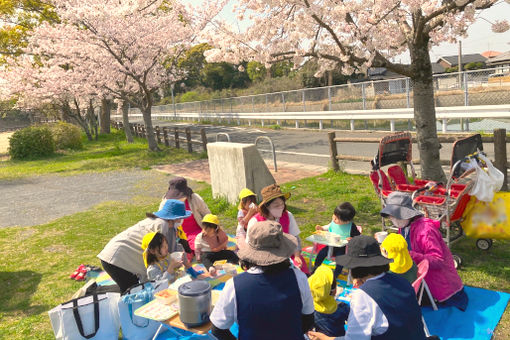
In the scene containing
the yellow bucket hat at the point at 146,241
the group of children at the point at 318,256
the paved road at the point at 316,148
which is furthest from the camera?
the paved road at the point at 316,148

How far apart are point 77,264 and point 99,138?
85.9ft

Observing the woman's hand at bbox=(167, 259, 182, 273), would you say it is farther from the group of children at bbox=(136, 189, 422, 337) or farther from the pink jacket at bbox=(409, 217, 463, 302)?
the pink jacket at bbox=(409, 217, 463, 302)

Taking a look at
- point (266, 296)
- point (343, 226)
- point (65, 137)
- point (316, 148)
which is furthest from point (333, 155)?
point (65, 137)

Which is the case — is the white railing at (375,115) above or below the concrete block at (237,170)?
above

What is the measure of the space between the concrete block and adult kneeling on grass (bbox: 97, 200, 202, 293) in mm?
3496

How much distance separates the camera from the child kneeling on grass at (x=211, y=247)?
5.39 meters

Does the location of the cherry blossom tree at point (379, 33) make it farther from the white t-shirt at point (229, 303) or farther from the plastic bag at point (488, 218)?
the white t-shirt at point (229, 303)

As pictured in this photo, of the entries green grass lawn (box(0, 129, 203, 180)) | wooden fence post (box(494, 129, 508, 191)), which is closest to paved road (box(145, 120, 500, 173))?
wooden fence post (box(494, 129, 508, 191))

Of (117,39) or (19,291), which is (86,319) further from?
(117,39)

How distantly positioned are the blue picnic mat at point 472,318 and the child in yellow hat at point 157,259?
106 inches

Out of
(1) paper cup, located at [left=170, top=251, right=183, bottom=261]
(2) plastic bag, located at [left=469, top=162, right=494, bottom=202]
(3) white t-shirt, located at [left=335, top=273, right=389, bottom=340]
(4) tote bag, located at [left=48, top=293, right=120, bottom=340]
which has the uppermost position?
(2) plastic bag, located at [left=469, top=162, right=494, bottom=202]

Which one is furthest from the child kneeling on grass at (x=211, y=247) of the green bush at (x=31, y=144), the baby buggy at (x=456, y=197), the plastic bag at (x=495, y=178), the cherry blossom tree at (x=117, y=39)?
the green bush at (x=31, y=144)

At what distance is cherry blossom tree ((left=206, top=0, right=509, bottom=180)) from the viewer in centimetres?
687

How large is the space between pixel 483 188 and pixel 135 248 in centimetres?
433
